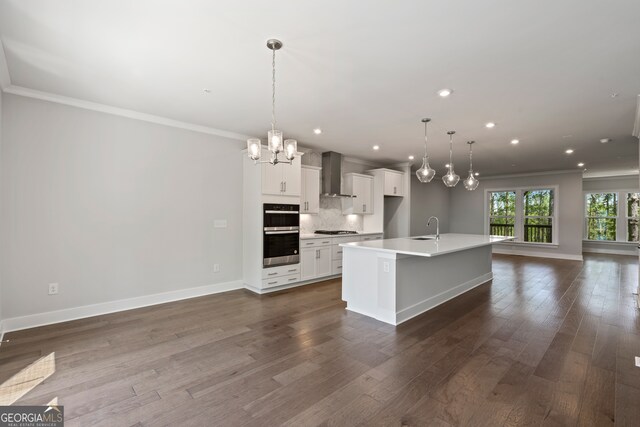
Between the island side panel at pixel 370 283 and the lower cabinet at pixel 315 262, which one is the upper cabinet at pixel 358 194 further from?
the island side panel at pixel 370 283

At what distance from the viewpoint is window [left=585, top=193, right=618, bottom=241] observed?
31.4ft

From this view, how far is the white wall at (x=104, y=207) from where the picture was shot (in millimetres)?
3266

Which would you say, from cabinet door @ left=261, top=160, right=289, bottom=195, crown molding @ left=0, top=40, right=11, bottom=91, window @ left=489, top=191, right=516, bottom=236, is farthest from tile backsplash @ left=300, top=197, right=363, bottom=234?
window @ left=489, top=191, right=516, bottom=236

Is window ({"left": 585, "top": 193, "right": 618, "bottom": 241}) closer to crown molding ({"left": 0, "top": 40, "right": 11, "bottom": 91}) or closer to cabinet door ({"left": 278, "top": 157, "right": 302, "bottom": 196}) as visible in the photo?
cabinet door ({"left": 278, "top": 157, "right": 302, "bottom": 196})

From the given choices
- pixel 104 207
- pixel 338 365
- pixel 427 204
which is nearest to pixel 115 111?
pixel 104 207

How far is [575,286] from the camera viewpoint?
5324 millimetres

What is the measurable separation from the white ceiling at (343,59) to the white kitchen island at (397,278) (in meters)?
1.76

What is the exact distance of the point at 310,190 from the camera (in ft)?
18.6

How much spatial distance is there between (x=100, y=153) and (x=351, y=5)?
352cm

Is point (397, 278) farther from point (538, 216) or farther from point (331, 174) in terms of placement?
point (538, 216)

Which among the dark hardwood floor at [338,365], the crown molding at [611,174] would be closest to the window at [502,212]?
the crown molding at [611,174]

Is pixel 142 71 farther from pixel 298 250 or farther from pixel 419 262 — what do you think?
pixel 419 262

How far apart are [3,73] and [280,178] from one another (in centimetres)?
324

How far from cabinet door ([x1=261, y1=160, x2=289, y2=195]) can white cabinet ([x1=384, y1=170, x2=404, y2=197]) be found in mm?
3043
